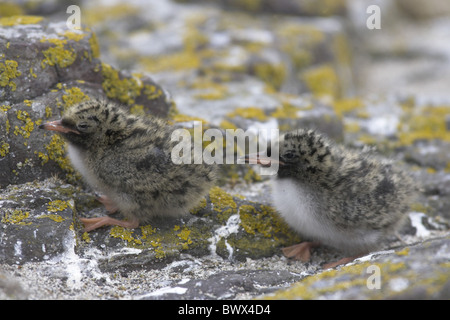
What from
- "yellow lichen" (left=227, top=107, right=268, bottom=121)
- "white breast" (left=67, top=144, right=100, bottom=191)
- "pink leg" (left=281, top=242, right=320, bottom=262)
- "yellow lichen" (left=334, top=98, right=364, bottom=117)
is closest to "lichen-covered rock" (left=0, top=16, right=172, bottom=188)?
"white breast" (left=67, top=144, right=100, bottom=191)

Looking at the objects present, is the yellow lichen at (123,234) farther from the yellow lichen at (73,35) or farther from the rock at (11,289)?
the yellow lichen at (73,35)

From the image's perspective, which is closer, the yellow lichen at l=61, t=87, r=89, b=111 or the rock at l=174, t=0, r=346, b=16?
the yellow lichen at l=61, t=87, r=89, b=111

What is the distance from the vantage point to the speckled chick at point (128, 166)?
14.7 feet

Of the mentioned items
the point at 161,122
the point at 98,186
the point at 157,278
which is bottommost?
the point at 157,278

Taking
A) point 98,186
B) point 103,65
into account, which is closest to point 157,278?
point 98,186

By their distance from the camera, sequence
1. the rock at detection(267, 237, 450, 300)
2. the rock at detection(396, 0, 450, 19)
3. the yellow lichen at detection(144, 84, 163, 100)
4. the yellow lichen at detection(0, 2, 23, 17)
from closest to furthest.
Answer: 1. the rock at detection(267, 237, 450, 300)
2. the yellow lichen at detection(144, 84, 163, 100)
3. the yellow lichen at detection(0, 2, 23, 17)
4. the rock at detection(396, 0, 450, 19)

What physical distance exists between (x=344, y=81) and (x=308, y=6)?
1.65 metres

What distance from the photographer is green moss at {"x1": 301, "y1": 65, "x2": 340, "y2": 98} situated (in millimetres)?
8711

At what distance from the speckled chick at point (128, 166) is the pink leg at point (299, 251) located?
96 centimetres

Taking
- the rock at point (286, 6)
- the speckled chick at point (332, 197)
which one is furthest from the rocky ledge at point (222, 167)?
the rock at point (286, 6)

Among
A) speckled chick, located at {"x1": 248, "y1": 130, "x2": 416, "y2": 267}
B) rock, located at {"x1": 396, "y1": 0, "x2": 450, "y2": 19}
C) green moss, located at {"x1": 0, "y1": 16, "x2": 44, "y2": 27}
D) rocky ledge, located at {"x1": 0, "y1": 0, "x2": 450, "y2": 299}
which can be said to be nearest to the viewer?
rocky ledge, located at {"x1": 0, "y1": 0, "x2": 450, "y2": 299}

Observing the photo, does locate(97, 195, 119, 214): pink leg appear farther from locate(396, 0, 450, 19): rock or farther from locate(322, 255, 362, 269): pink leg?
locate(396, 0, 450, 19): rock

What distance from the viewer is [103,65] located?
5.70 m
